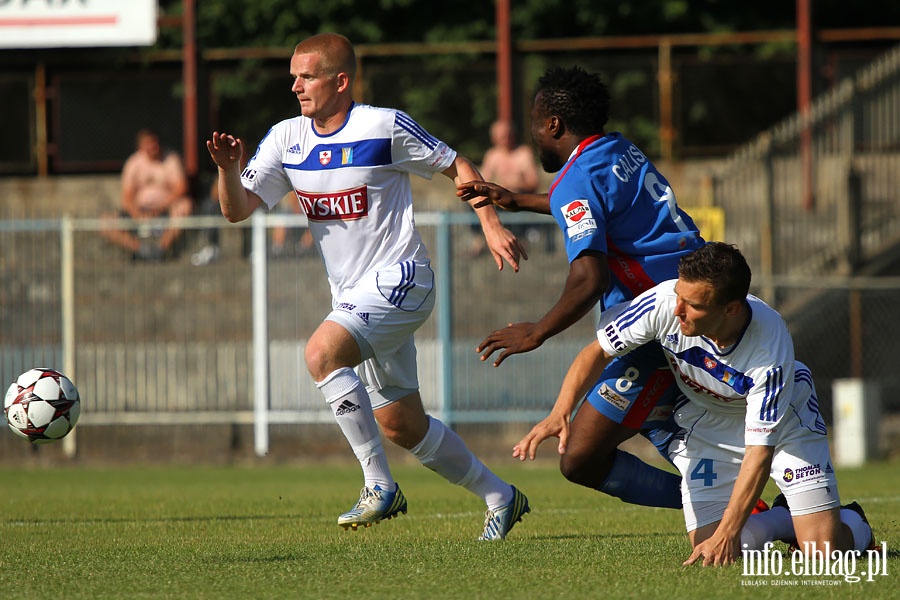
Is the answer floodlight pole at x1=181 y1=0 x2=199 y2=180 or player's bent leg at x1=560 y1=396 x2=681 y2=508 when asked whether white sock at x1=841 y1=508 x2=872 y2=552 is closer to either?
player's bent leg at x1=560 y1=396 x2=681 y2=508

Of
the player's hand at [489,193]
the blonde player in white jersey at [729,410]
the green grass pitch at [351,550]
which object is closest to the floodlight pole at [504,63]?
the green grass pitch at [351,550]

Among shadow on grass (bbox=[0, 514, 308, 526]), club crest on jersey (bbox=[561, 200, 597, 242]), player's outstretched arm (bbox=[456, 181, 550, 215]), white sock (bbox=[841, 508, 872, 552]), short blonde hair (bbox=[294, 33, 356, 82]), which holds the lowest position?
shadow on grass (bbox=[0, 514, 308, 526])

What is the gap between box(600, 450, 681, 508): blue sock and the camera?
6.51 meters

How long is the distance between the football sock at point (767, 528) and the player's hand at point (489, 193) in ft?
5.79

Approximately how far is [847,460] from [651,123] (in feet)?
26.1

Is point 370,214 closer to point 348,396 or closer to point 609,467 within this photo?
point 348,396

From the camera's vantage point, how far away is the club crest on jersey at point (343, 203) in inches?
275

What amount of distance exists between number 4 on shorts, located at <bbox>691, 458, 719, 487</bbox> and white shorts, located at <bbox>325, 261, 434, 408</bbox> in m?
1.62

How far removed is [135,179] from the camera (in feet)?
58.2

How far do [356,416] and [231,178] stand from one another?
1.38 m

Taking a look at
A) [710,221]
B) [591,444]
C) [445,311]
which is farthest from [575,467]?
[710,221]

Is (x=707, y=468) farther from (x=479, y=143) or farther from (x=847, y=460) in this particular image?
(x=479, y=143)

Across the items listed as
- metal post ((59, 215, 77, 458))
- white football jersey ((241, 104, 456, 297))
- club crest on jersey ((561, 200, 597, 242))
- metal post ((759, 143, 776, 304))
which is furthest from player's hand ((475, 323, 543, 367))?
metal post ((59, 215, 77, 458))

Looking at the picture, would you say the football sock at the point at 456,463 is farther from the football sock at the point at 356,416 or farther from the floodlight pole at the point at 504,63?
the floodlight pole at the point at 504,63
